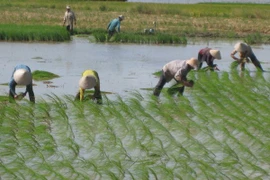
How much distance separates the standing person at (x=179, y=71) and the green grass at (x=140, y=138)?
5.6 inches

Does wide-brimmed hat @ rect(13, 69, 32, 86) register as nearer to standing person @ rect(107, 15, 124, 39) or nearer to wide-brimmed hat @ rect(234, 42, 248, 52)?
wide-brimmed hat @ rect(234, 42, 248, 52)

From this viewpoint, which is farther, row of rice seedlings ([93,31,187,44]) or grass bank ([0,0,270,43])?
grass bank ([0,0,270,43])

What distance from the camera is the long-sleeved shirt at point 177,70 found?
317 inches

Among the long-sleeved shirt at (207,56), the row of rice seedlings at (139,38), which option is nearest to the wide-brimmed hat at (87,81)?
the long-sleeved shirt at (207,56)

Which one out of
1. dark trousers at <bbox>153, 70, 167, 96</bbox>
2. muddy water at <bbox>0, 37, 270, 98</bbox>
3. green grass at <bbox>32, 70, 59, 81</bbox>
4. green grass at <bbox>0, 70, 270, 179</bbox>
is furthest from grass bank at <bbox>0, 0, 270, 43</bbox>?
green grass at <bbox>0, 70, 270, 179</bbox>

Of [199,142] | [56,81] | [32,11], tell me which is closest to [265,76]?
→ [56,81]

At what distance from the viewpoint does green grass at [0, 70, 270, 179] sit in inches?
207

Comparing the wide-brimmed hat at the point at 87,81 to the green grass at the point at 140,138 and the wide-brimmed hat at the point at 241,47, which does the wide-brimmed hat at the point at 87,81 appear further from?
the wide-brimmed hat at the point at 241,47

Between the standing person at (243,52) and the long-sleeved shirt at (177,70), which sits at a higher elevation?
the long-sleeved shirt at (177,70)

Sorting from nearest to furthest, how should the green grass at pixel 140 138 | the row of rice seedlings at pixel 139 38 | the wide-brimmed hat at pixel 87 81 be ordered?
the green grass at pixel 140 138 → the wide-brimmed hat at pixel 87 81 → the row of rice seedlings at pixel 139 38

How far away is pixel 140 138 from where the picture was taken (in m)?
6.33

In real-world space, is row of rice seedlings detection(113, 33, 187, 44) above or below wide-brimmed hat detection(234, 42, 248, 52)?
below

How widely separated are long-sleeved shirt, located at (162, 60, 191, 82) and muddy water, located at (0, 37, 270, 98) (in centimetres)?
82

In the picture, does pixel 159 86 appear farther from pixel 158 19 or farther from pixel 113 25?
pixel 158 19
